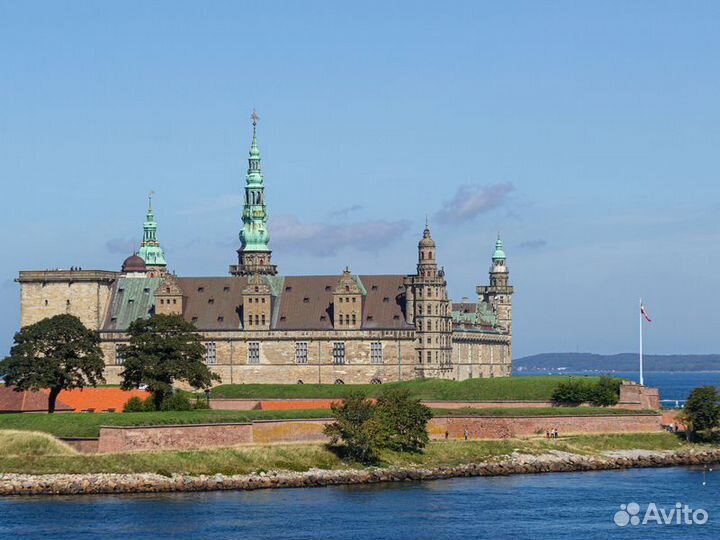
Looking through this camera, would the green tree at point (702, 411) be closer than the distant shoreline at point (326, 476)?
No

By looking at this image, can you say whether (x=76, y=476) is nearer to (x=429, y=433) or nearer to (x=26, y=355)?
(x=26, y=355)

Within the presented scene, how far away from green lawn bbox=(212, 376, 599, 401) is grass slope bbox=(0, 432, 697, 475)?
889 centimetres

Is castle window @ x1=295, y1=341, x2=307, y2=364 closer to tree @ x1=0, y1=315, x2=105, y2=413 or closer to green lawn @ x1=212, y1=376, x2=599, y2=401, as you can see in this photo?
green lawn @ x1=212, y1=376, x2=599, y2=401

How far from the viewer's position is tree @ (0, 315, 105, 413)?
324 ft

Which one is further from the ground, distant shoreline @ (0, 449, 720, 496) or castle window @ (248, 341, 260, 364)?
castle window @ (248, 341, 260, 364)

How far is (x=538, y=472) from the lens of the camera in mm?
95750

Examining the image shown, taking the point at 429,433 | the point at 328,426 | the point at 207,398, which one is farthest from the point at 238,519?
the point at 207,398

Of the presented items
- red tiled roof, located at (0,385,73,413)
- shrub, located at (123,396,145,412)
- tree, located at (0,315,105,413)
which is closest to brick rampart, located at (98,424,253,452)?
shrub, located at (123,396,145,412)

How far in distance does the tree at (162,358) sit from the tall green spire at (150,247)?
50.1 meters

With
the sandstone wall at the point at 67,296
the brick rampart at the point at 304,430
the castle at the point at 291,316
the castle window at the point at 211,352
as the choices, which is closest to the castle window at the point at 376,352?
the castle at the point at 291,316

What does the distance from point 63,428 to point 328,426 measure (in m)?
14.4

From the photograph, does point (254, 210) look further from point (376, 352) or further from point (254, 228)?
point (376, 352)

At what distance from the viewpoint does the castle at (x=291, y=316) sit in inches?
4865

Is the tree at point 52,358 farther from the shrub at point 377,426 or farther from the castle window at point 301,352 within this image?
the castle window at point 301,352
